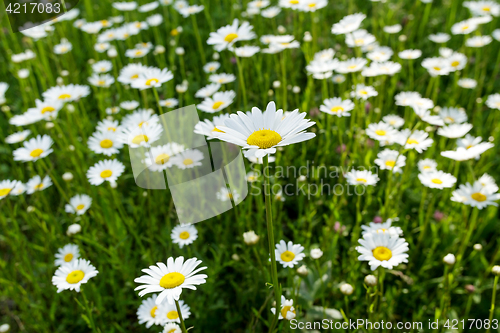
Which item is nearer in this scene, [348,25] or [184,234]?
[184,234]

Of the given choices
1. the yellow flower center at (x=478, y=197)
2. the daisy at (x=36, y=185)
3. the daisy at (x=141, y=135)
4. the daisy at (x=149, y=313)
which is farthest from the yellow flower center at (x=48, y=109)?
the yellow flower center at (x=478, y=197)

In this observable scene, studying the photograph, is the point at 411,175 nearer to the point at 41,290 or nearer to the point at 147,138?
the point at 147,138

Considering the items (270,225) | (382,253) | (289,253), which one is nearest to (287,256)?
(289,253)

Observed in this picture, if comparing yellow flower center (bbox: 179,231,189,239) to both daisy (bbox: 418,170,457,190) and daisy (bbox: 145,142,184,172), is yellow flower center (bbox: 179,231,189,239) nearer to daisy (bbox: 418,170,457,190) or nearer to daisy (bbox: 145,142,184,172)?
daisy (bbox: 145,142,184,172)

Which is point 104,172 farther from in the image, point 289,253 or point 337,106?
point 337,106

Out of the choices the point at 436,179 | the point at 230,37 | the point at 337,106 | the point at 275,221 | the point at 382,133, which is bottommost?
the point at 275,221

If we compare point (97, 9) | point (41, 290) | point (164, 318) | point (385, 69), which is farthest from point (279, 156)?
point (97, 9)

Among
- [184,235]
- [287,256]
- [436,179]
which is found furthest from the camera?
[436,179]
